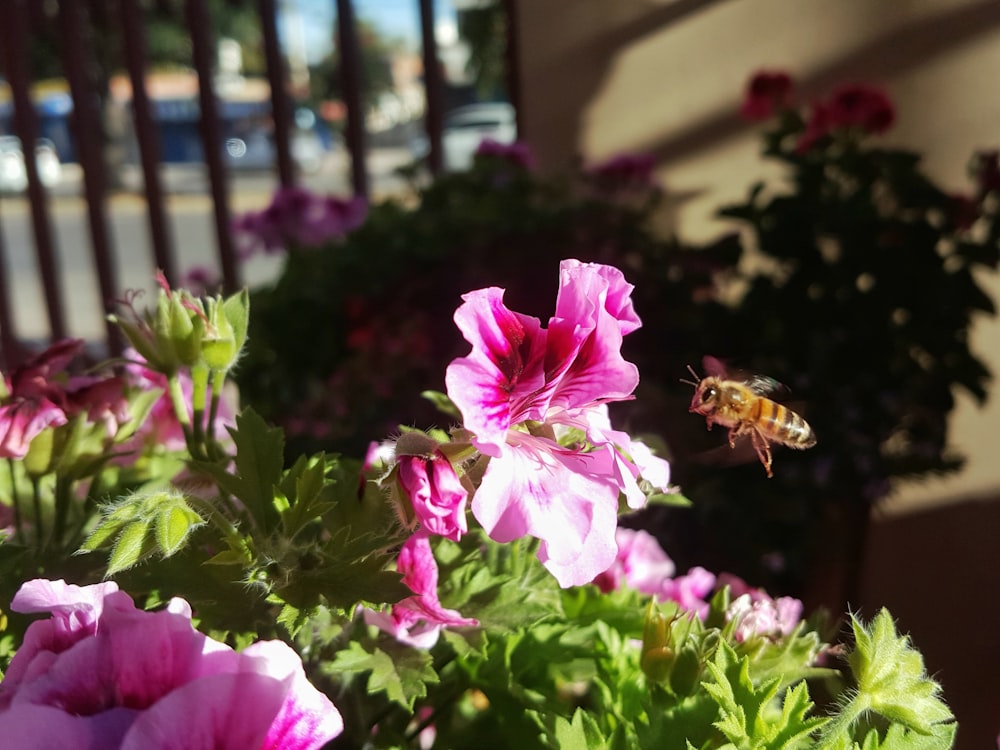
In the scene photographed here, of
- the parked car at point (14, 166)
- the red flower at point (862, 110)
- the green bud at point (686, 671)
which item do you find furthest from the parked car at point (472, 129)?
the parked car at point (14, 166)

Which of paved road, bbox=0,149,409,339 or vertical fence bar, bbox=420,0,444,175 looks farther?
paved road, bbox=0,149,409,339

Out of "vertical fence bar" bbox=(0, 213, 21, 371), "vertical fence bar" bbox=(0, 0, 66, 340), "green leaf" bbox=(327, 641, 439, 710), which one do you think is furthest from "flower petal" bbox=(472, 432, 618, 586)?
"vertical fence bar" bbox=(0, 213, 21, 371)

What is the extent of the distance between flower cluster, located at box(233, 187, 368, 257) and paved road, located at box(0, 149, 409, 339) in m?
1.89

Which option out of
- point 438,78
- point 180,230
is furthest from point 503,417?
point 180,230

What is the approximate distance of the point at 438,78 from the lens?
2.27 m

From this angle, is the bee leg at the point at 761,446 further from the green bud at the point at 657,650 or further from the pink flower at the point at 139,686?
the pink flower at the point at 139,686

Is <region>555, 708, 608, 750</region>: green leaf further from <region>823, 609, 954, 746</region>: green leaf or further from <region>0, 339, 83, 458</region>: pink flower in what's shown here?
<region>0, 339, 83, 458</region>: pink flower

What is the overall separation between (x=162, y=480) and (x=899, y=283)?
123 cm

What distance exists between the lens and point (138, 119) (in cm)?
255

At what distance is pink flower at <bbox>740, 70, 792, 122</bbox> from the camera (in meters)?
1.61

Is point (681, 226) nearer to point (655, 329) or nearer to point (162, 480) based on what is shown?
point (655, 329)

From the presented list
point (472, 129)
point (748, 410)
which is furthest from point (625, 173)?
point (472, 129)

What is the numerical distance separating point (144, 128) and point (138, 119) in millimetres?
32

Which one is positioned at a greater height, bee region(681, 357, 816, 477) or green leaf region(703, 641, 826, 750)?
bee region(681, 357, 816, 477)
